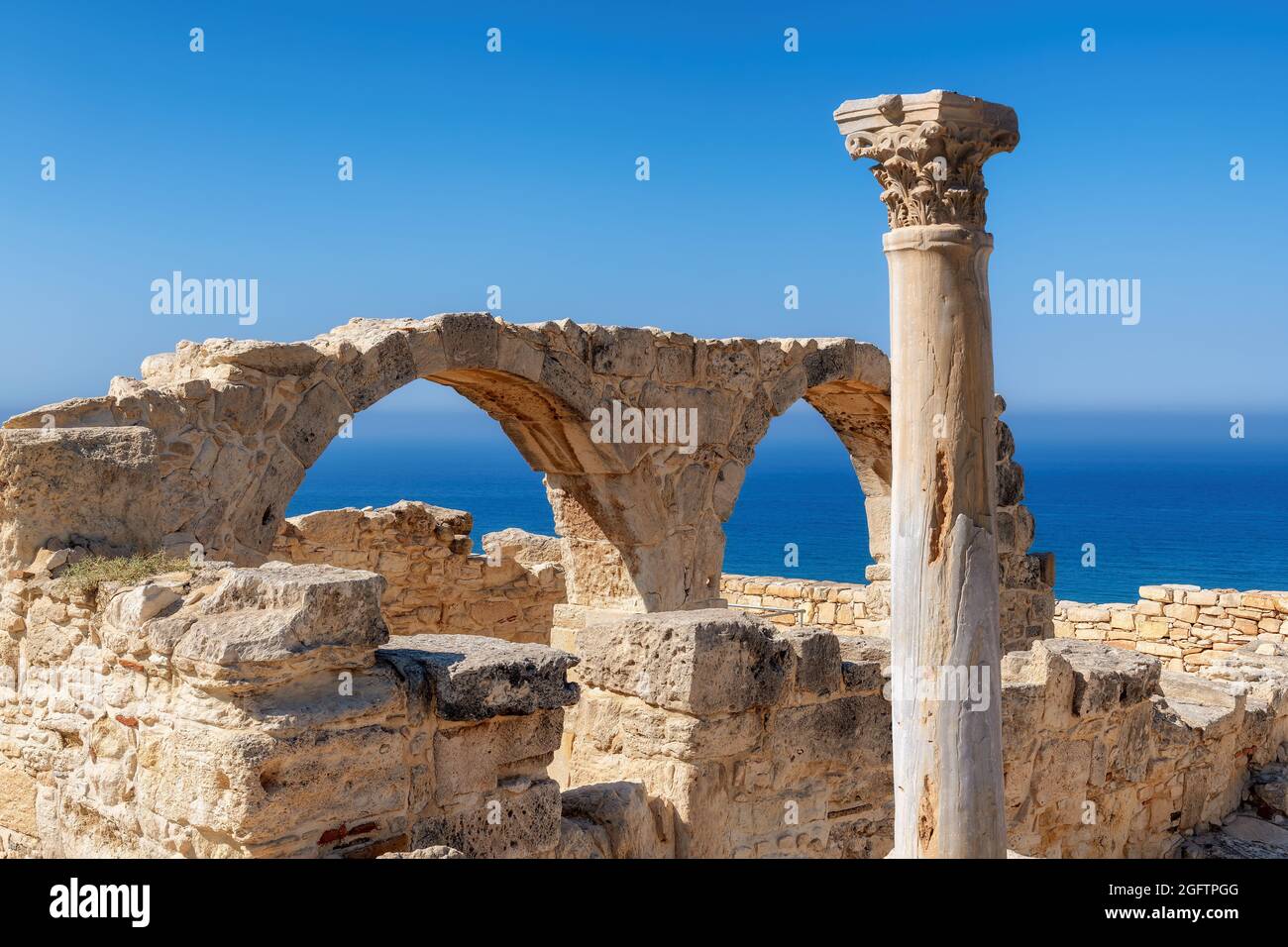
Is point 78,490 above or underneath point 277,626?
above

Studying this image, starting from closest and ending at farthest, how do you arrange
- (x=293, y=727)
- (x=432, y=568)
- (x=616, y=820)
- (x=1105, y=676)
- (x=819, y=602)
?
(x=293, y=727) < (x=616, y=820) < (x=1105, y=676) < (x=432, y=568) < (x=819, y=602)

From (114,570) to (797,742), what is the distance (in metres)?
2.70

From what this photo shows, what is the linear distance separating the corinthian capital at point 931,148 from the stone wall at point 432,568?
7.20 m

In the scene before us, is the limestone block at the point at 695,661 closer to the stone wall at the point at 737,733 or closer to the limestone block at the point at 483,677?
the stone wall at the point at 737,733

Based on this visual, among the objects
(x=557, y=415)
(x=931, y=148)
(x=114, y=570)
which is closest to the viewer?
(x=931, y=148)

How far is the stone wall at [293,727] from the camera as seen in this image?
11.6 ft

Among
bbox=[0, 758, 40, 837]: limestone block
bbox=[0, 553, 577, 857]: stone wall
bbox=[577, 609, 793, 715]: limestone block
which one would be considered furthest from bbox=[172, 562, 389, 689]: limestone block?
bbox=[0, 758, 40, 837]: limestone block

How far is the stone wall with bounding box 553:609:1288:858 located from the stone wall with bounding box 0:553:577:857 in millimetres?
519

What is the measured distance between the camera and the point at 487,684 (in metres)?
3.98

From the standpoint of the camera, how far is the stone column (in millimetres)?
4160

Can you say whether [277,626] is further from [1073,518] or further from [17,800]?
[1073,518]

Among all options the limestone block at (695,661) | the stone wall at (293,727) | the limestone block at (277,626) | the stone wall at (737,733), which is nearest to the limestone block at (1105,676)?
the stone wall at (737,733)

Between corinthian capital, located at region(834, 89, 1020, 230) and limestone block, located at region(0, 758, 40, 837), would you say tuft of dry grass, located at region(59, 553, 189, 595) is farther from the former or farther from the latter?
corinthian capital, located at region(834, 89, 1020, 230)

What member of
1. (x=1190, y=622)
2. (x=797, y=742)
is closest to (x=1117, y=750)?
(x=797, y=742)
